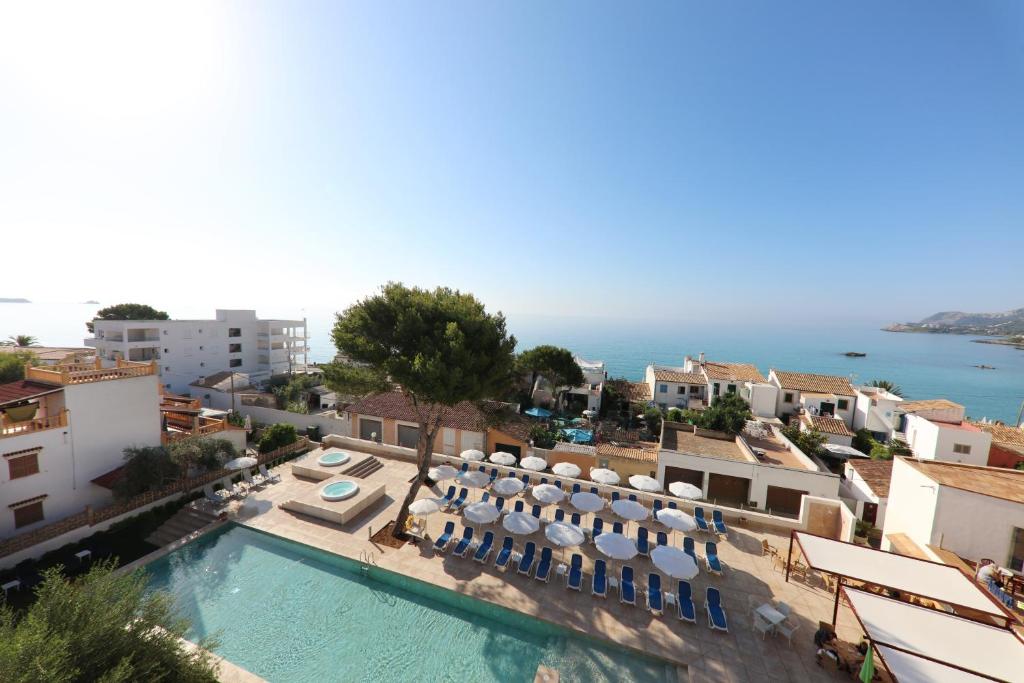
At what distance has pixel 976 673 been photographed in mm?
6535

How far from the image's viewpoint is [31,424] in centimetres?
1316

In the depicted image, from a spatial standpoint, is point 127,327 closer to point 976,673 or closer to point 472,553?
point 472,553

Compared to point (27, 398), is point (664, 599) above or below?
below

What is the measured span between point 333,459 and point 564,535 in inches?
470

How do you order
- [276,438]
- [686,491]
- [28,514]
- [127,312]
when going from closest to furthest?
[28,514] < [686,491] < [276,438] < [127,312]

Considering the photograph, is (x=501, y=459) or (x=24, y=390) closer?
(x=24, y=390)

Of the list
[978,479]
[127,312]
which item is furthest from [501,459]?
[127,312]

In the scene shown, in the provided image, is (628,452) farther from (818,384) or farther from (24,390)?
(818,384)

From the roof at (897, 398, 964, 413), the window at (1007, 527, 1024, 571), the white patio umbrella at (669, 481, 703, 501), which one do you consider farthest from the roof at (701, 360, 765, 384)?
the window at (1007, 527, 1024, 571)

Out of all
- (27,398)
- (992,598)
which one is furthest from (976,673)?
(27,398)

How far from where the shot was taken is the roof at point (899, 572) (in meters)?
8.03

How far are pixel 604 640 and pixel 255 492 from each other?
48.3 ft

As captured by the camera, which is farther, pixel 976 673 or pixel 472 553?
pixel 472 553

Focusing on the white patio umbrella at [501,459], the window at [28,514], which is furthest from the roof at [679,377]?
the window at [28,514]
